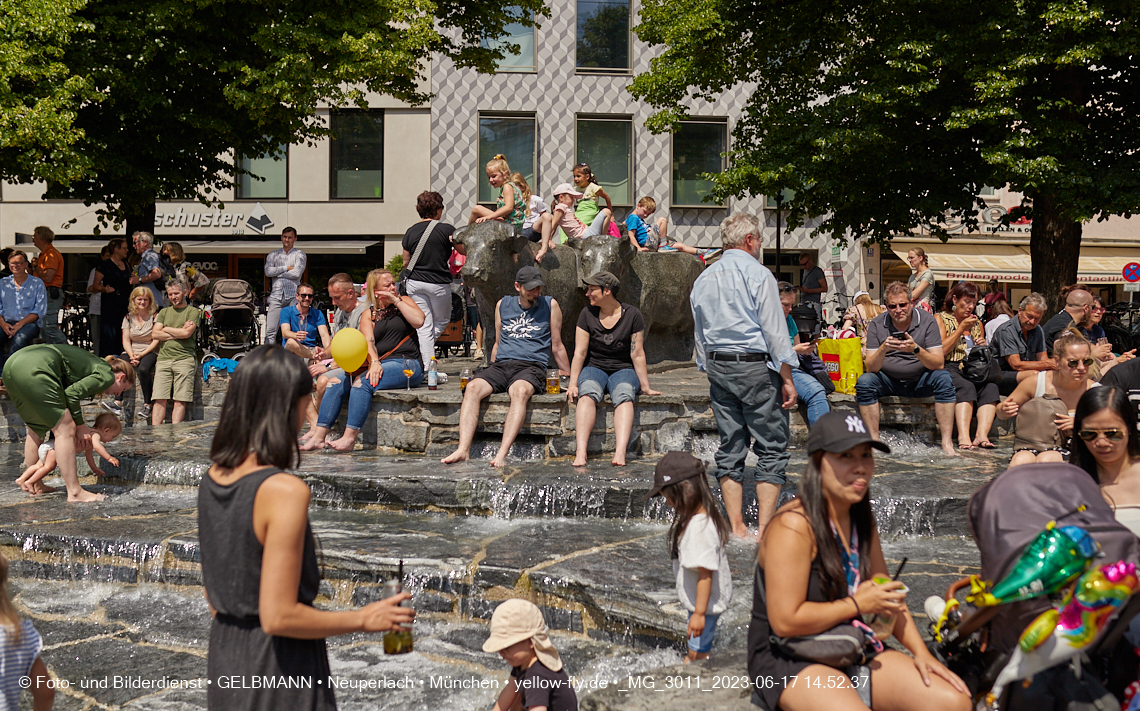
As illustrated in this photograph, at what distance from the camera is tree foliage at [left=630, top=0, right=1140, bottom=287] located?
13297mm

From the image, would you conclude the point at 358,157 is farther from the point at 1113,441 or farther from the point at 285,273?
the point at 1113,441

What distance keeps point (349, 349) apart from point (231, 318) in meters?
5.81

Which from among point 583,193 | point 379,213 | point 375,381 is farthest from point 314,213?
point 375,381

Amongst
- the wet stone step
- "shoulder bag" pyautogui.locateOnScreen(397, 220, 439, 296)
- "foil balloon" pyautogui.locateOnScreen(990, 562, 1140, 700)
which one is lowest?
the wet stone step

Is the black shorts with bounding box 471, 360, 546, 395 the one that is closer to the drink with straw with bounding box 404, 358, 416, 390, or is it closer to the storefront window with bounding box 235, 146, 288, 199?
the drink with straw with bounding box 404, 358, 416, 390

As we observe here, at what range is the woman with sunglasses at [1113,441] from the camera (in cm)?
366

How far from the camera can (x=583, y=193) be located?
35.0 ft

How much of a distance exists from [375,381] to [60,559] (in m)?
2.98

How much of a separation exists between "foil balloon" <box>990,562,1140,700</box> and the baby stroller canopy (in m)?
Result: 0.05

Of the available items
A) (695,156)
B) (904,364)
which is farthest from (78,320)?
(695,156)

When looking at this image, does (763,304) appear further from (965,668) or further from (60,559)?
(60,559)

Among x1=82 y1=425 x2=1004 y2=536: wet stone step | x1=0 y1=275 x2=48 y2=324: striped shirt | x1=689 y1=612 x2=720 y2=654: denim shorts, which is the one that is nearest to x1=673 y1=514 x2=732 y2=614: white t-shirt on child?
x1=689 y1=612 x2=720 y2=654: denim shorts

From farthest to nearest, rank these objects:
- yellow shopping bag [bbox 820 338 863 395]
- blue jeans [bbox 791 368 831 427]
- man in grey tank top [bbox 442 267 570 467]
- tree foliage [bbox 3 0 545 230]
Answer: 1. tree foliage [bbox 3 0 545 230]
2. yellow shopping bag [bbox 820 338 863 395]
3. man in grey tank top [bbox 442 267 570 467]
4. blue jeans [bbox 791 368 831 427]

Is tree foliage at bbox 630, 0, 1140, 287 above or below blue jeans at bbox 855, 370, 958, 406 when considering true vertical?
above
